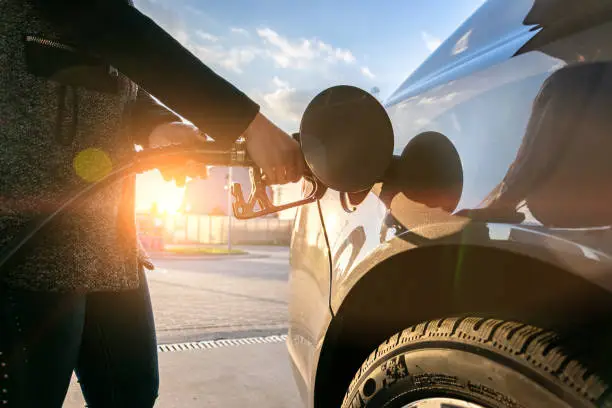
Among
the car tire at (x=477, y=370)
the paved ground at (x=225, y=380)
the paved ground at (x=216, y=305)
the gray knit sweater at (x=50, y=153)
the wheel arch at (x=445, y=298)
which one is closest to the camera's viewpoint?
the car tire at (x=477, y=370)

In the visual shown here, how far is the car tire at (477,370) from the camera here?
776 millimetres

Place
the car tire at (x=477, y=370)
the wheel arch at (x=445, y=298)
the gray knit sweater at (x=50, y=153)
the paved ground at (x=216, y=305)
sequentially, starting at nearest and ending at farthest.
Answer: the car tire at (x=477, y=370) → the wheel arch at (x=445, y=298) → the gray knit sweater at (x=50, y=153) → the paved ground at (x=216, y=305)

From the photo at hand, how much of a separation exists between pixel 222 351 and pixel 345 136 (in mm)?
3421

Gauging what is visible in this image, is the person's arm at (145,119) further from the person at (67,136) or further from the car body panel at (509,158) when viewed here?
the car body panel at (509,158)

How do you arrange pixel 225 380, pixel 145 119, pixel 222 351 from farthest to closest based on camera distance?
1. pixel 222 351
2. pixel 225 380
3. pixel 145 119

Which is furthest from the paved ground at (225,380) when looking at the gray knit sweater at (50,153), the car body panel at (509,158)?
the gray knit sweater at (50,153)

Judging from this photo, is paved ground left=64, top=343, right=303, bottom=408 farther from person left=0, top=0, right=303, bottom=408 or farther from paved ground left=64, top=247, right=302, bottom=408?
person left=0, top=0, right=303, bottom=408

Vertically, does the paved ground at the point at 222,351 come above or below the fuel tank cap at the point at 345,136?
below

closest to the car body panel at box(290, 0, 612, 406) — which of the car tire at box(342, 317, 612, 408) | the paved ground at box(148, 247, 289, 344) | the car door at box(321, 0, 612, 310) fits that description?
the car door at box(321, 0, 612, 310)

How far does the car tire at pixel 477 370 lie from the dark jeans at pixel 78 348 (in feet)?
2.01

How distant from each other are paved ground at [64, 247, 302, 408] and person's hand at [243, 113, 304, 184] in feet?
7.34

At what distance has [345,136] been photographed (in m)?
0.97

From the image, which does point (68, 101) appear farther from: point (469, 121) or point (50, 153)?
point (469, 121)

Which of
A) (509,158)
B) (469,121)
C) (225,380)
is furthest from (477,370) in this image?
(225,380)
